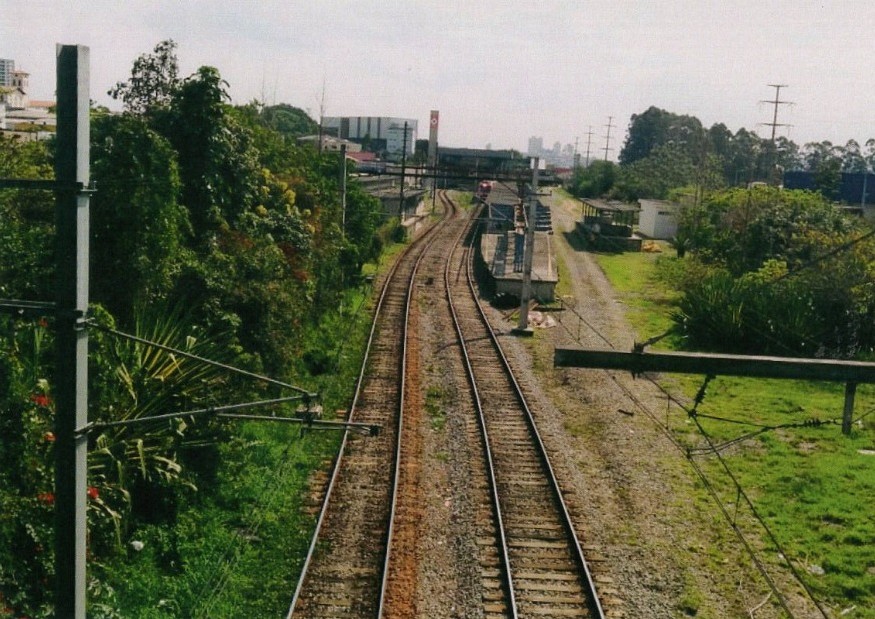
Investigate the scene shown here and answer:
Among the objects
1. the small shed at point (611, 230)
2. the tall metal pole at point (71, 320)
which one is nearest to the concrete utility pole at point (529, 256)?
the tall metal pole at point (71, 320)

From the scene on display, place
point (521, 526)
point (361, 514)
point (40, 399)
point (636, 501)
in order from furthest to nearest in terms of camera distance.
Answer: point (636, 501), point (361, 514), point (521, 526), point (40, 399)

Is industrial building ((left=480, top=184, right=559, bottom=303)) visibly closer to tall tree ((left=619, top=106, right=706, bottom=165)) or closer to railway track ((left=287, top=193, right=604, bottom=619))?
railway track ((left=287, top=193, right=604, bottom=619))

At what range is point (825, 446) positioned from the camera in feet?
59.6

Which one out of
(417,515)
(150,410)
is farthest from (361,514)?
(150,410)

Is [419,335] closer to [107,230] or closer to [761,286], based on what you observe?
[761,286]

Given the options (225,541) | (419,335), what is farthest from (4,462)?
(419,335)

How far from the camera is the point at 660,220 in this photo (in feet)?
209

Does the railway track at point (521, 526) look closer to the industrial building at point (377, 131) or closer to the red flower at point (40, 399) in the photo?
the red flower at point (40, 399)

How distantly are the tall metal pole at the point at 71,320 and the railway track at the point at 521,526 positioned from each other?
5.93 m

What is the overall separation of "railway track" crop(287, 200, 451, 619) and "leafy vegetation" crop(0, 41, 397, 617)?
0.41 metres

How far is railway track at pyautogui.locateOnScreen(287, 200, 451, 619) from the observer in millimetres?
11321

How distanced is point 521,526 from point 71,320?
29.3ft

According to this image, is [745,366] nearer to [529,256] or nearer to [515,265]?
[529,256]

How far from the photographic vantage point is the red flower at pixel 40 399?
10.0 meters
